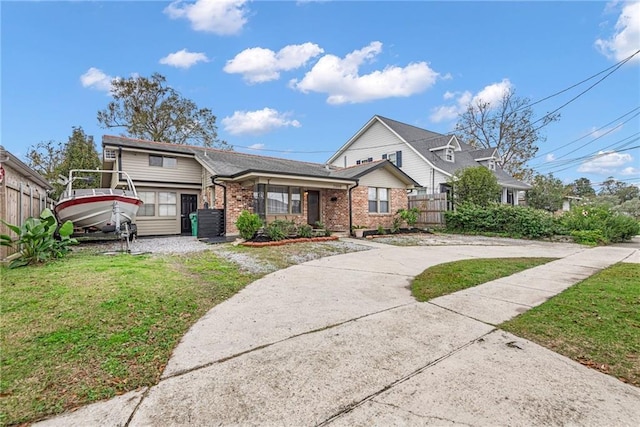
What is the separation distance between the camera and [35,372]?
2400mm

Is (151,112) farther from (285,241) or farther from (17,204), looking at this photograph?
(285,241)

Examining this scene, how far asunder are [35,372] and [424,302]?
4.24m

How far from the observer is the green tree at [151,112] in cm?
2258

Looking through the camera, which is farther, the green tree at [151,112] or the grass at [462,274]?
the green tree at [151,112]

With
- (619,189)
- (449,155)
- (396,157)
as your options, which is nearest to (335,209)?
(396,157)

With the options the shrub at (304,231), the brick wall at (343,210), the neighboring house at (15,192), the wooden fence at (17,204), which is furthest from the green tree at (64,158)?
the shrub at (304,231)

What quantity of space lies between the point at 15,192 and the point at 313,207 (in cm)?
1048

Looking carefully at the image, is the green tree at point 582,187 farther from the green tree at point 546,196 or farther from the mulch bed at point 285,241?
the mulch bed at point 285,241

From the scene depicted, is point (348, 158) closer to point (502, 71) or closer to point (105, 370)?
point (502, 71)

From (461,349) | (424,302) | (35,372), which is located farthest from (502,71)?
(35,372)

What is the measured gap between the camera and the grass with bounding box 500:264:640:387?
2.66 m

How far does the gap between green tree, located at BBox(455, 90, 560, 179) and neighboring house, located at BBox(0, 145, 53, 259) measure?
31.4m

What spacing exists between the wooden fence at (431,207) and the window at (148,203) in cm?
1413

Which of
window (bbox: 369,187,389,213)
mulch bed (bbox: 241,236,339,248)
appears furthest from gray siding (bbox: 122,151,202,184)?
window (bbox: 369,187,389,213)
